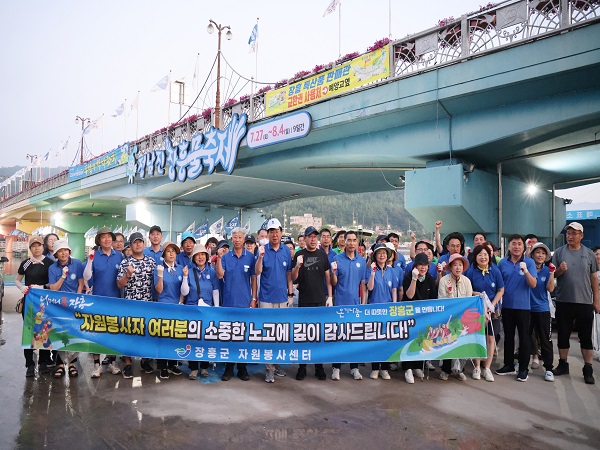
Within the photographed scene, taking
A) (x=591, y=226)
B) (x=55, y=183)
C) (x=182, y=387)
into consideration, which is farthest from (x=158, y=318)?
(x=55, y=183)

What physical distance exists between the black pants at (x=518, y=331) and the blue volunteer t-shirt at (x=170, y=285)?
448 centimetres

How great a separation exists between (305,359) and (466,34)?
23.9ft

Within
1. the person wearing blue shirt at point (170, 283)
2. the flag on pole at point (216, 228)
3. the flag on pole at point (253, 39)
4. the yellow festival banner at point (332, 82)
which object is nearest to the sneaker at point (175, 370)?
the person wearing blue shirt at point (170, 283)

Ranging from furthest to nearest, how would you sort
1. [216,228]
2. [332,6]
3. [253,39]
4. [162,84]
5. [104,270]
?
[216,228] → [162,84] → [253,39] → [332,6] → [104,270]

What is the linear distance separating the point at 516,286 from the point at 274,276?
3.24 m

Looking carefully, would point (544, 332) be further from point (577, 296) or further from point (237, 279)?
point (237, 279)

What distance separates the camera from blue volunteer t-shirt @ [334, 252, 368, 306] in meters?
5.51

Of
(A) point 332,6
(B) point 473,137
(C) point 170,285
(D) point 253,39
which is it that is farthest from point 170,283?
(D) point 253,39

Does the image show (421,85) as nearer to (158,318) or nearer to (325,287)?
(325,287)

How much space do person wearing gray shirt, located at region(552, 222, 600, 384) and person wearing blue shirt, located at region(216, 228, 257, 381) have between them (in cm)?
423

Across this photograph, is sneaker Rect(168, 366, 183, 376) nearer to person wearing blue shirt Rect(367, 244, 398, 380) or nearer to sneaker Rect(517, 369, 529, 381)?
person wearing blue shirt Rect(367, 244, 398, 380)

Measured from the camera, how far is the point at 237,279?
18.0ft

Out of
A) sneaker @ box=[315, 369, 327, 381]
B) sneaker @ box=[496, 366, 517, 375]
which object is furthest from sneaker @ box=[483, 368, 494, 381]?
sneaker @ box=[315, 369, 327, 381]

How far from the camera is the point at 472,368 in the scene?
19.2 ft
